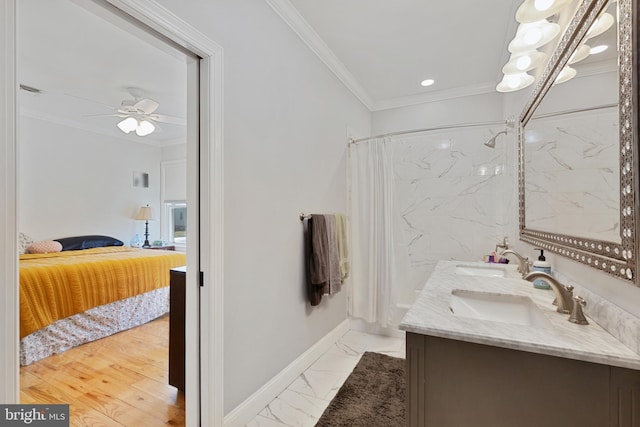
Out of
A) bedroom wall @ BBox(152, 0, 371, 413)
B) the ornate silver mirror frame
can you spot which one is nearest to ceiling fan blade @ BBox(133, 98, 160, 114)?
bedroom wall @ BBox(152, 0, 371, 413)

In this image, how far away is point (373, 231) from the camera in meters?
3.03

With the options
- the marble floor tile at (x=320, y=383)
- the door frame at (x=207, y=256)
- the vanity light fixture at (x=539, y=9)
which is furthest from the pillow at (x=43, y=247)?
the vanity light fixture at (x=539, y=9)

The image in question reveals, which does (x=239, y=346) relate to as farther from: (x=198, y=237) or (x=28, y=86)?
(x=28, y=86)

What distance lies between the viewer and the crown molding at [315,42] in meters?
1.96

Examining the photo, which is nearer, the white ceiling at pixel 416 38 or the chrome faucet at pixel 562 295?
the chrome faucet at pixel 562 295

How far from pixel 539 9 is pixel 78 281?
3.85m

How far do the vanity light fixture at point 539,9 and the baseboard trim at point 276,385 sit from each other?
2.34 m

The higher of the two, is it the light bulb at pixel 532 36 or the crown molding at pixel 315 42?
the crown molding at pixel 315 42

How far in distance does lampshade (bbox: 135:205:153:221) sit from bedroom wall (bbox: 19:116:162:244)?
0.25 metres

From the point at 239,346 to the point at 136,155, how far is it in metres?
4.89

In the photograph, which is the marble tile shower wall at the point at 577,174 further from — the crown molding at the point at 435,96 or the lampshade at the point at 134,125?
the lampshade at the point at 134,125

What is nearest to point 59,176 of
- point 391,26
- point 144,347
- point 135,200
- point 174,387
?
point 135,200

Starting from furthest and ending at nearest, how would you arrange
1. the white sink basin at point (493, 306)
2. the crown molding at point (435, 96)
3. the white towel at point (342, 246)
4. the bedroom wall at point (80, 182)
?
1. the bedroom wall at point (80, 182)
2. the crown molding at point (435, 96)
3. the white towel at point (342, 246)
4. the white sink basin at point (493, 306)

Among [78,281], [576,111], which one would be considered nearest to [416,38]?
[576,111]
